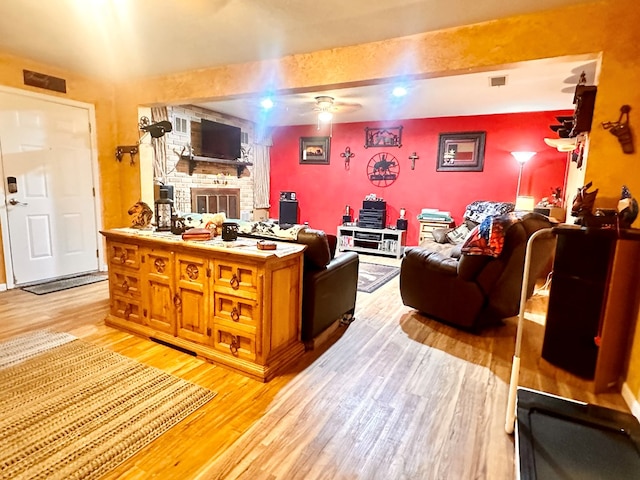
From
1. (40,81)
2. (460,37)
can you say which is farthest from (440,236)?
(40,81)

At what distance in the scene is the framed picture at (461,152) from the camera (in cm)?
563

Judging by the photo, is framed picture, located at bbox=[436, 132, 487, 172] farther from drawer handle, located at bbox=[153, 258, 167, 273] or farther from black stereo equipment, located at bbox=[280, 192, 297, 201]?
drawer handle, located at bbox=[153, 258, 167, 273]

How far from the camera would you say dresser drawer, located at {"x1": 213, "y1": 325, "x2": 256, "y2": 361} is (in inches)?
88.2

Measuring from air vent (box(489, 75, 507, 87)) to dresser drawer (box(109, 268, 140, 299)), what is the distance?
3894 mm

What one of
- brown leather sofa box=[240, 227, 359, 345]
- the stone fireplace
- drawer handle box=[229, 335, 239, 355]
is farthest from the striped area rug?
the stone fireplace

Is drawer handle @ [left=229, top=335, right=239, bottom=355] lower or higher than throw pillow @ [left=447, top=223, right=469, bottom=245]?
lower

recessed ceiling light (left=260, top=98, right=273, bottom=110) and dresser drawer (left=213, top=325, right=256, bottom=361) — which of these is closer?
dresser drawer (left=213, top=325, right=256, bottom=361)

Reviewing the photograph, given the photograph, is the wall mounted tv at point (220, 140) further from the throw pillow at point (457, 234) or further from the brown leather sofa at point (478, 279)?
the brown leather sofa at point (478, 279)

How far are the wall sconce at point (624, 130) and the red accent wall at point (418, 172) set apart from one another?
360 cm

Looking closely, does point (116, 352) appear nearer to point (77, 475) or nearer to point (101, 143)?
point (77, 475)

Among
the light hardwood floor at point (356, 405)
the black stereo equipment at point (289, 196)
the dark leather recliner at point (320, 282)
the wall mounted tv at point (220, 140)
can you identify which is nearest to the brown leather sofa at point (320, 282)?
the dark leather recliner at point (320, 282)

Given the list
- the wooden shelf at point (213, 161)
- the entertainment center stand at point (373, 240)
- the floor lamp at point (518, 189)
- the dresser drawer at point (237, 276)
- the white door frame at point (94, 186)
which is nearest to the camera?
the dresser drawer at point (237, 276)

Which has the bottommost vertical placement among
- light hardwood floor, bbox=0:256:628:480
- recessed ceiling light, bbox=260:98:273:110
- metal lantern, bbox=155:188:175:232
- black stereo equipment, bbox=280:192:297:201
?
light hardwood floor, bbox=0:256:628:480

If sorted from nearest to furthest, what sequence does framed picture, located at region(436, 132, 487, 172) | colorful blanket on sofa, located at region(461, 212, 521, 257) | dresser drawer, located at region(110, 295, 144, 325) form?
colorful blanket on sofa, located at region(461, 212, 521, 257) < dresser drawer, located at region(110, 295, 144, 325) < framed picture, located at region(436, 132, 487, 172)
